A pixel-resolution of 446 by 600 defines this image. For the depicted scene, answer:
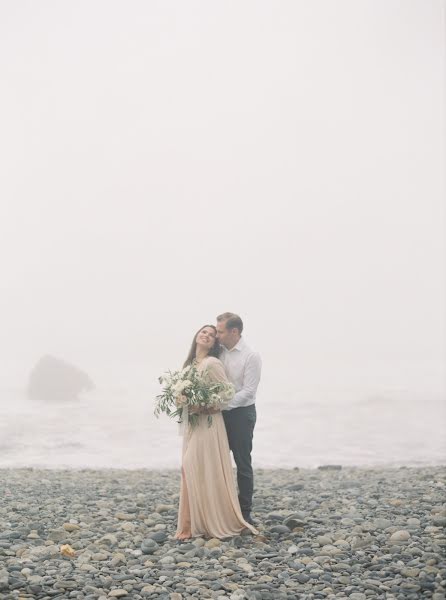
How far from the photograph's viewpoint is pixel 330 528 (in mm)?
8016

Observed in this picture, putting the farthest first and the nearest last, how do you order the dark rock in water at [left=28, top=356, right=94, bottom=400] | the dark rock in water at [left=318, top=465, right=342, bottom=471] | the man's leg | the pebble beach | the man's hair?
the dark rock in water at [left=28, top=356, right=94, bottom=400]
the dark rock in water at [left=318, top=465, right=342, bottom=471]
the man's leg
the man's hair
the pebble beach

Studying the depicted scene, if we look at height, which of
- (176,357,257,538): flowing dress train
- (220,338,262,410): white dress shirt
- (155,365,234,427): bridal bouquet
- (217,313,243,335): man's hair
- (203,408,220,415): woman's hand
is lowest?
(176,357,257,538): flowing dress train

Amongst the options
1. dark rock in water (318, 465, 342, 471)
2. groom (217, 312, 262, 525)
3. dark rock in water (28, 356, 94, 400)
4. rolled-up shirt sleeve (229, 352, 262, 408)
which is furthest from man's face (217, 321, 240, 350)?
dark rock in water (28, 356, 94, 400)

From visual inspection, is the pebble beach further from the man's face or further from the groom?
the man's face

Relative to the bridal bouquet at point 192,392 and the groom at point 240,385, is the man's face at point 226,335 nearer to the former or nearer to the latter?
the groom at point 240,385

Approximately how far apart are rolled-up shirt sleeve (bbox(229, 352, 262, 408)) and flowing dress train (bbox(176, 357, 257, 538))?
0.19 m

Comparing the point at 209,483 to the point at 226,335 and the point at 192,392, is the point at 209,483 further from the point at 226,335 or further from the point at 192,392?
the point at 226,335

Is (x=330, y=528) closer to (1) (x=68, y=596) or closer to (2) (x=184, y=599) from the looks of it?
(2) (x=184, y=599)

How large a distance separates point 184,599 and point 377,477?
26.5ft

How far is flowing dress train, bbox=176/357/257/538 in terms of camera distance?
7566mm

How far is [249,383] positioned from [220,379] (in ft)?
1.24

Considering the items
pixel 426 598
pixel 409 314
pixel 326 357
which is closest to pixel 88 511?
pixel 426 598

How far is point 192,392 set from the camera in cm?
738

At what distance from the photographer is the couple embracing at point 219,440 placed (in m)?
7.58
